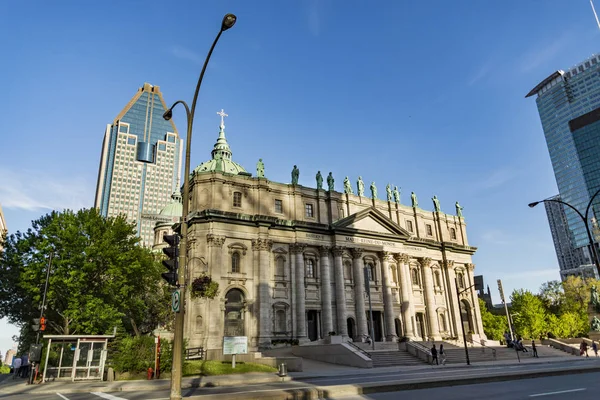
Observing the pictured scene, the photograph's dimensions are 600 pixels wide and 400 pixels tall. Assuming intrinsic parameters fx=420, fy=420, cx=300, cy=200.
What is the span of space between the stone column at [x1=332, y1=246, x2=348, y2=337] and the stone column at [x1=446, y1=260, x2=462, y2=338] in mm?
18567

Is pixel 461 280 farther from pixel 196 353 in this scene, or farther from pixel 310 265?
pixel 196 353

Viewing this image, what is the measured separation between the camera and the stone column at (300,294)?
1764 inches

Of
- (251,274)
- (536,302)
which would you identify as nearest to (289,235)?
(251,274)

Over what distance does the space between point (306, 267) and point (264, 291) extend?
6833mm

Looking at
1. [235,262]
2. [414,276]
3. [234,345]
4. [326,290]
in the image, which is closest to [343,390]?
[234,345]

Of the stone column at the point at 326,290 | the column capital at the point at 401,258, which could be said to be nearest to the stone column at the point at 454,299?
the column capital at the point at 401,258

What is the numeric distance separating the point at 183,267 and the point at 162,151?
18714cm

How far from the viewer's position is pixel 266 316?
43406mm

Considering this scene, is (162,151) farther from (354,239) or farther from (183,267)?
(183,267)

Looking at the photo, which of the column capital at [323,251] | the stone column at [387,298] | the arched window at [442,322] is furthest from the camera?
the arched window at [442,322]

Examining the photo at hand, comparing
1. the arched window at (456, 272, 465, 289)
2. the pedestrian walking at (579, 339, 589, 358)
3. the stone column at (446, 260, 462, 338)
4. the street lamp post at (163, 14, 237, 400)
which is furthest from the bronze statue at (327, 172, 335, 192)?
the street lamp post at (163, 14, 237, 400)

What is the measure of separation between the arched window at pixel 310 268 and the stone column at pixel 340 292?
8.46 ft

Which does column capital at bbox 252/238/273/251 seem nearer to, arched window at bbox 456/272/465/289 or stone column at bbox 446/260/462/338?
stone column at bbox 446/260/462/338

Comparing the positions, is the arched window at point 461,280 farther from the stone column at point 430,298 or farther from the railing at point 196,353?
the railing at point 196,353
